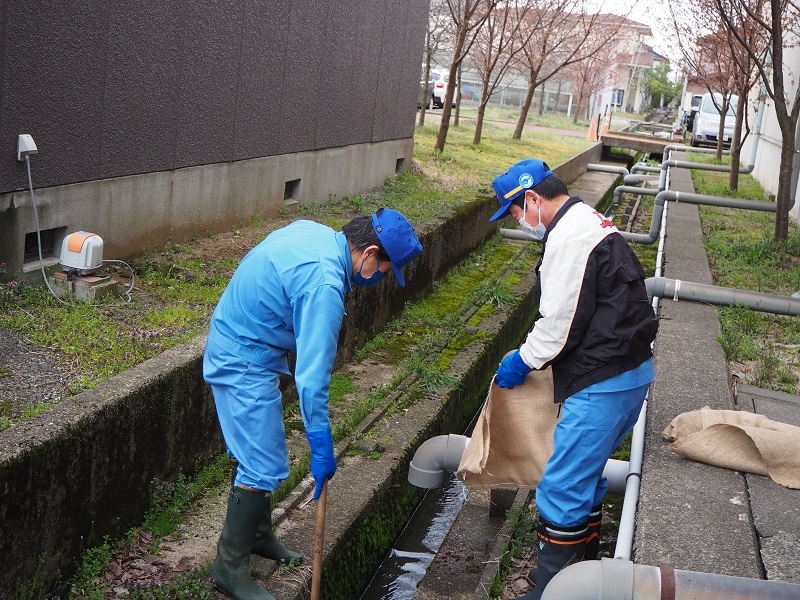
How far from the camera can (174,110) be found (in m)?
8.05

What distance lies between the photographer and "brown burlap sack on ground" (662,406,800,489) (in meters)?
4.40

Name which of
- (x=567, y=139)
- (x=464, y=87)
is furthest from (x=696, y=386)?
(x=464, y=87)

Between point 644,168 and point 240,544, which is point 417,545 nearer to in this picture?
point 240,544

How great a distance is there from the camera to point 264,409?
380 cm

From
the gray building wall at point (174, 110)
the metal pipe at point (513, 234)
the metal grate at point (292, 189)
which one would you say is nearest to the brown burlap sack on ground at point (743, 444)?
the gray building wall at point (174, 110)

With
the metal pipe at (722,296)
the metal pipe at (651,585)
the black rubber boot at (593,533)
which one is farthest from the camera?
the metal pipe at (722,296)

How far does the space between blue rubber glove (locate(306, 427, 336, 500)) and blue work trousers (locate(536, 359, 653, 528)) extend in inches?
38.5

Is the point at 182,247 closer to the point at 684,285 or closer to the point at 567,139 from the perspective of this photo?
the point at 684,285

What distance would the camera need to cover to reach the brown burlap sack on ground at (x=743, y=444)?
14.4 feet

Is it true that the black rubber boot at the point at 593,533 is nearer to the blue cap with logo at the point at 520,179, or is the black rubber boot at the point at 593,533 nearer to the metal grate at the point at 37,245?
the blue cap with logo at the point at 520,179

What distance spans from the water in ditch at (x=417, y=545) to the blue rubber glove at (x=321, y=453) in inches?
84.2

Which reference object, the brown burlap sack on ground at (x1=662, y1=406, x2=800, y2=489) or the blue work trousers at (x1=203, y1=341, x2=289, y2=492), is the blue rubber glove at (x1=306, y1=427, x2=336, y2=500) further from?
the brown burlap sack on ground at (x1=662, y1=406, x2=800, y2=489)

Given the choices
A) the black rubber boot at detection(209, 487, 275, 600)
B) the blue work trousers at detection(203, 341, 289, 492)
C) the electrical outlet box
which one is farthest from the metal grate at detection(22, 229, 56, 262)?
the black rubber boot at detection(209, 487, 275, 600)

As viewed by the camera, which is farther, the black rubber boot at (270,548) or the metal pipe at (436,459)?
the metal pipe at (436,459)
